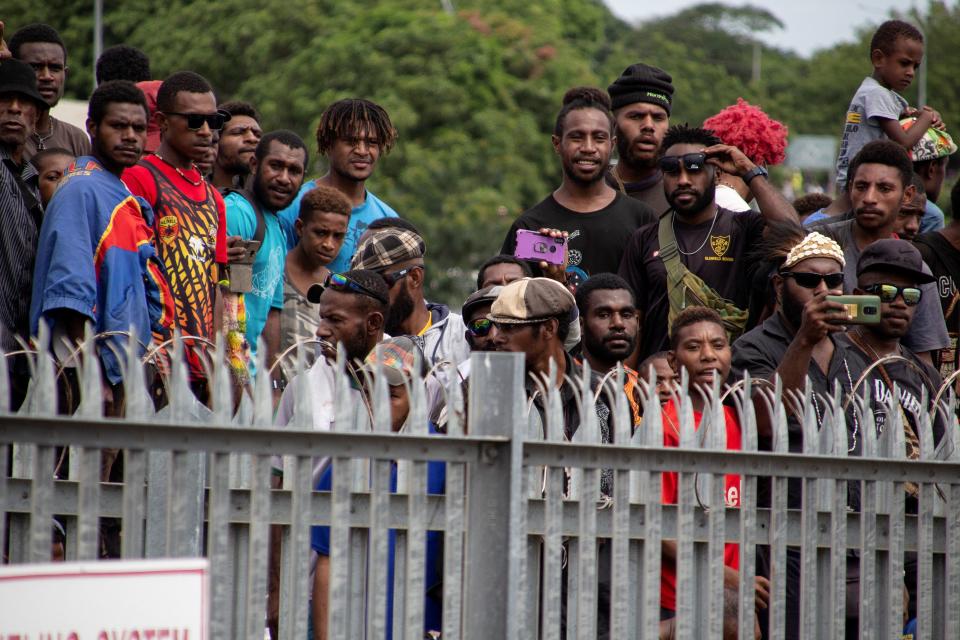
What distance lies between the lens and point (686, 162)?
7.31 m

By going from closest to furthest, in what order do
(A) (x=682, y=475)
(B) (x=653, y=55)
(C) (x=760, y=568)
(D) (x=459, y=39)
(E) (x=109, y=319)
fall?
(A) (x=682, y=475) → (C) (x=760, y=568) → (E) (x=109, y=319) → (D) (x=459, y=39) → (B) (x=653, y=55)

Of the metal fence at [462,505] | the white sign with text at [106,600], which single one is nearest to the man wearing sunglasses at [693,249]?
the metal fence at [462,505]

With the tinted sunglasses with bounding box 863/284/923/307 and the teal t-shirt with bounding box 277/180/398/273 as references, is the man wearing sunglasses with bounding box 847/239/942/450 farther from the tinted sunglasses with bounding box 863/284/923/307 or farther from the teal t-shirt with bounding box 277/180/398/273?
the teal t-shirt with bounding box 277/180/398/273

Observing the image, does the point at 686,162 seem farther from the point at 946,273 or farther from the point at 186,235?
the point at 186,235

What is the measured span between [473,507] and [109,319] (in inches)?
102

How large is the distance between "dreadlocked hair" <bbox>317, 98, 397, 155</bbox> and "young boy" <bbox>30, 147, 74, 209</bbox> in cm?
163

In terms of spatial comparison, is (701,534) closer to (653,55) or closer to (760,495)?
(760,495)

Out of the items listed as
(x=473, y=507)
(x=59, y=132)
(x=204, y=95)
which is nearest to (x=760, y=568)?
(x=473, y=507)

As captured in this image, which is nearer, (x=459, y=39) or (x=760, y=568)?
(x=760, y=568)

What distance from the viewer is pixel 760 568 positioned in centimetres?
495

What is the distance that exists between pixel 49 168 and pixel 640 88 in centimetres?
354

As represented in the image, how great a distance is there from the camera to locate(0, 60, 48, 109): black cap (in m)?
6.52

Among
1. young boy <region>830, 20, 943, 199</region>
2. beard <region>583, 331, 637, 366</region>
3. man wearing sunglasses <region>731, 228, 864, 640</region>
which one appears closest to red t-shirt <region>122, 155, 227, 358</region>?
beard <region>583, 331, 637, 366</region>

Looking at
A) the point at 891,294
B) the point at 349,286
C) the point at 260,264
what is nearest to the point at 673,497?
the point at 349,286
